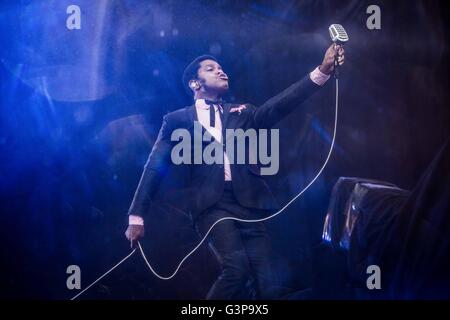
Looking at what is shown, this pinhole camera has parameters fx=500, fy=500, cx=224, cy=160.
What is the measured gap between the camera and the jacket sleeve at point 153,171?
2809mm

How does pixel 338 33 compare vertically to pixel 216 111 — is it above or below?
above

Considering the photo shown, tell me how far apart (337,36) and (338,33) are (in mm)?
21

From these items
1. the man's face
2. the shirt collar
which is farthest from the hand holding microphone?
the shirt collar

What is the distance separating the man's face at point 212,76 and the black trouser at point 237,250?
562 mm

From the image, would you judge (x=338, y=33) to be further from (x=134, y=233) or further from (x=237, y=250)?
(x=134, y=233)

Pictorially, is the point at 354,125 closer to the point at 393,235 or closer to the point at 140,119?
the point at 393,235

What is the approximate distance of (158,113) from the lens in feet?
9.33

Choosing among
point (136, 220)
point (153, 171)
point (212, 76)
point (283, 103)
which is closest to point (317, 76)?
point (283, 103)

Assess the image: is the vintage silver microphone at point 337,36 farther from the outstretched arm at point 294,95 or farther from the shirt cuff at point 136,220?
the shirt cuff at point 136,220

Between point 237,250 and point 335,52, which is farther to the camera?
point 335,52

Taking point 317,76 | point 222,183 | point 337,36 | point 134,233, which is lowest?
point 134,233

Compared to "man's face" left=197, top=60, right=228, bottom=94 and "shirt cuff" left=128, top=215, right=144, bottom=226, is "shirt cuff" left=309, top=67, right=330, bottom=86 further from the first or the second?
"shirt cuff" left=128, top=215, right=144, bottom=226

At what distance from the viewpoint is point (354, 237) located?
9.24 ft

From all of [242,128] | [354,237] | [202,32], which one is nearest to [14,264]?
[242,128]
